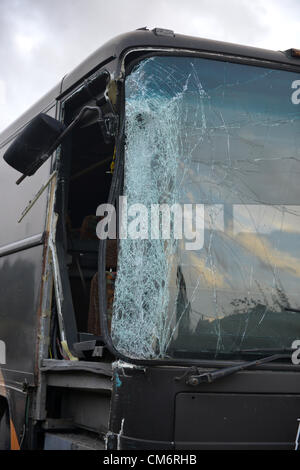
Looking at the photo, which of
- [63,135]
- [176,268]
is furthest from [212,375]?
[63,135]

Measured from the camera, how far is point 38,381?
4191mm

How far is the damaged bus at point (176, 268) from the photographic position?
3346 mm

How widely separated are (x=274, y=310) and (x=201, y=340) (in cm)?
43

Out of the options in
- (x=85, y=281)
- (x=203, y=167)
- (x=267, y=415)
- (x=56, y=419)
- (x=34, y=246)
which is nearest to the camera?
(x=267, y=415)

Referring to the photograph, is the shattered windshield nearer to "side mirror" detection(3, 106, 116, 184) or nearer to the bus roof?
the bus roof

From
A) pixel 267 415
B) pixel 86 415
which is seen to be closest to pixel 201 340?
pixel 267 415

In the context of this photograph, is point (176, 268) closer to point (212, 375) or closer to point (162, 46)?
point (212, 375)

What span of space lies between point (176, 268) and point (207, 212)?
0.35 m

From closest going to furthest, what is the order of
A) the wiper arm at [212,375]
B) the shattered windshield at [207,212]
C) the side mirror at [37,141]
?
the wiper arm at [212,375] → the shattered windshield at [207,212] → the side mirror at [37,141]

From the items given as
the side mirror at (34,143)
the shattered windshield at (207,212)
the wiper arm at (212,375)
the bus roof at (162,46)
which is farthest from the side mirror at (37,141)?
the wiper arm at (212,375)

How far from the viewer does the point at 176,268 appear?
11.5ft

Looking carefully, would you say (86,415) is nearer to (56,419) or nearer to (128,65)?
(56,419)

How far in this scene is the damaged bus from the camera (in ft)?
11.0

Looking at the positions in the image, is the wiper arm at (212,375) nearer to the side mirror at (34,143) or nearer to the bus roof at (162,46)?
the side mirror at (34,143)
